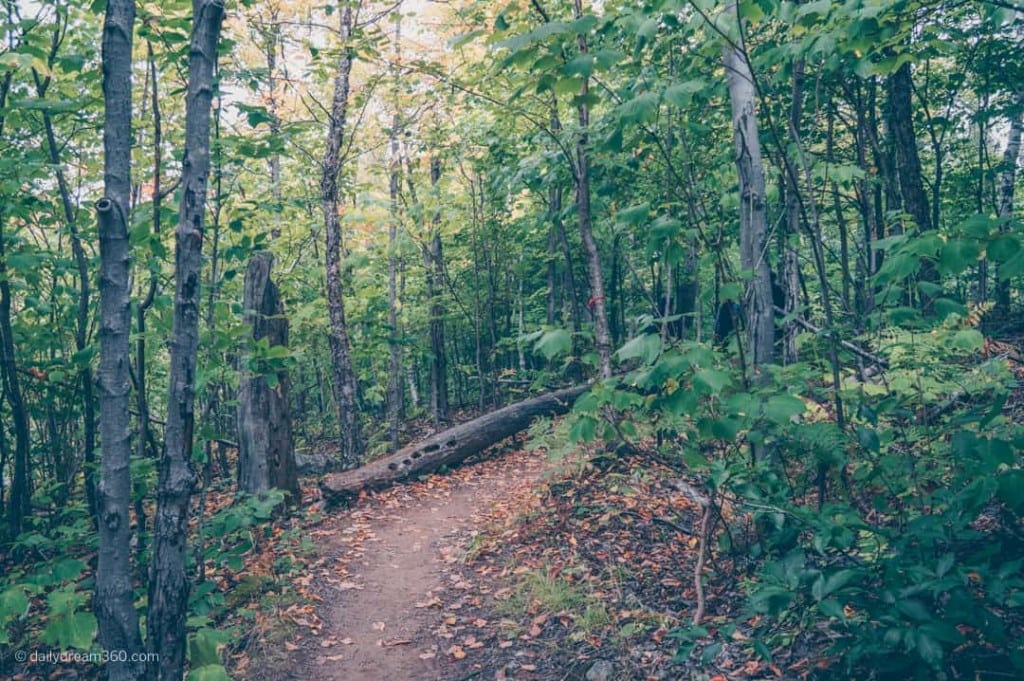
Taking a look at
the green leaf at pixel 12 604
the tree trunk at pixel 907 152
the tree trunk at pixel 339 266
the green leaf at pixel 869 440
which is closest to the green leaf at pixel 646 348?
the green leaf at pixel 869 440

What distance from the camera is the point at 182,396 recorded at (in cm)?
241

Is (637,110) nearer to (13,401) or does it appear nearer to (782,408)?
(782,408)

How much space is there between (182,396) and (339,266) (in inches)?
304

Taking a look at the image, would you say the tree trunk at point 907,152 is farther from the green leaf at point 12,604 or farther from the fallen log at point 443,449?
the green leaf at point 12,604

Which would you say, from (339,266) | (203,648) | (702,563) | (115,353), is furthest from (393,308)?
(115,353)

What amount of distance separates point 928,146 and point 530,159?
10543 mm

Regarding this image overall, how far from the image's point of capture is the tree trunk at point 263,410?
300 inches

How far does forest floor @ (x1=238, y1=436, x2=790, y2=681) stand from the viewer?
4.23 metres

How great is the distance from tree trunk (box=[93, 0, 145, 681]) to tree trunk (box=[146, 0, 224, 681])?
0.41ft

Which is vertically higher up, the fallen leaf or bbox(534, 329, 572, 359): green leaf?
bbox(534, 329, 572, 359): green leaf

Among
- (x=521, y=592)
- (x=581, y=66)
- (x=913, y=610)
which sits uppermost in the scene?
(x=581, y=66)

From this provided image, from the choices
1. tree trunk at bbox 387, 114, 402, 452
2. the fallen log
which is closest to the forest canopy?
tree trunk at bbox 387, 114, 402, 452

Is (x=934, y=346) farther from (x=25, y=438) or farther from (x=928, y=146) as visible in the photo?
(x=928, y=146)

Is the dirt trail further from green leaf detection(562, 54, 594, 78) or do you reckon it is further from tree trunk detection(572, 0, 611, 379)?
green leaf detection(562, 54, 594, 78)
